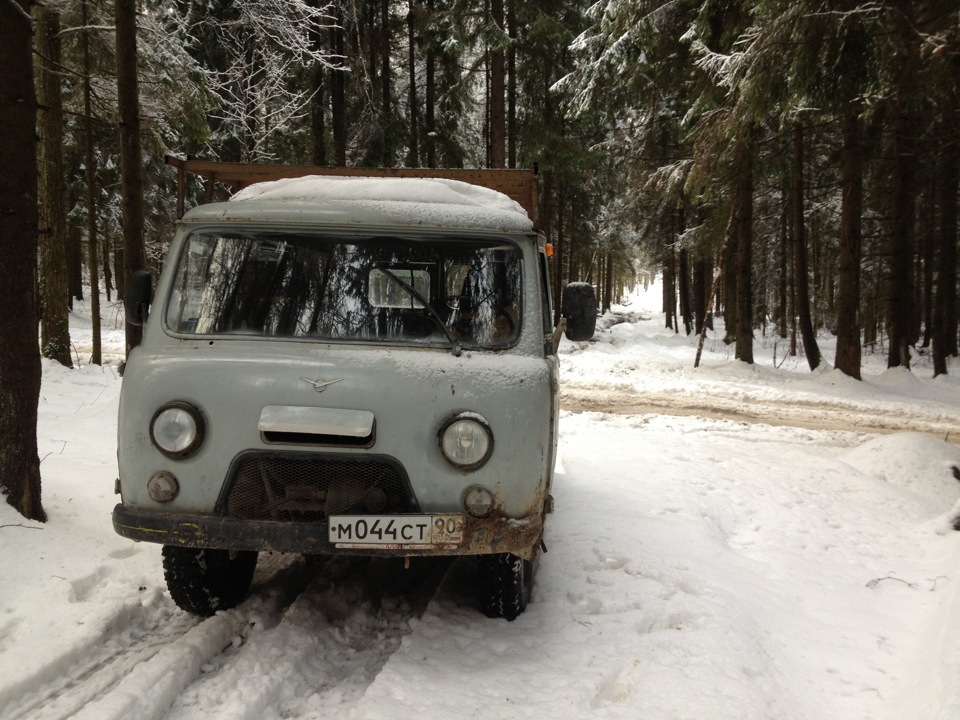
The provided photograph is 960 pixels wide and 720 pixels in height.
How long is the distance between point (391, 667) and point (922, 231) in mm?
26175

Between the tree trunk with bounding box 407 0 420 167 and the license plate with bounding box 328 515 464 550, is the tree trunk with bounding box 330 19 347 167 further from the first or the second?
the license plate with bounding box 328 515 464 550

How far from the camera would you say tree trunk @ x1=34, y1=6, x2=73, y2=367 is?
1113 cm

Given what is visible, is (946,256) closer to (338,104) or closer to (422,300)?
(338,104)

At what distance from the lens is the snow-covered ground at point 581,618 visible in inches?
119

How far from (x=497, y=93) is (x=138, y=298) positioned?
1385cm

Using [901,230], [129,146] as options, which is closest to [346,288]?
[129,146]

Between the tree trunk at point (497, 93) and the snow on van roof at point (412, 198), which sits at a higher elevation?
Answer: the tree trunk at point (497, 93)

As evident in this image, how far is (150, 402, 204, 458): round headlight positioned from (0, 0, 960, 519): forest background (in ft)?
Answer: 5.93

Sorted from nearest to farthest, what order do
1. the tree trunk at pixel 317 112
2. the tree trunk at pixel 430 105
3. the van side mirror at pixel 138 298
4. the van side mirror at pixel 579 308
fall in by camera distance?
1. the van side mirror at pixel 138 298
2. the van side mirror at pixel 579 308
3. the tree trunk at pixel 317 112
4. the tree trunk at pixel 430 105

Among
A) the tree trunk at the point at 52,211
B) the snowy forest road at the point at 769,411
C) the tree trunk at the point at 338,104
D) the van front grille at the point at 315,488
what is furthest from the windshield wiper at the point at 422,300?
the tree trunk at the point at 338,104

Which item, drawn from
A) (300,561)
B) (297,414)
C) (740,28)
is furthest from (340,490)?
(740,28)

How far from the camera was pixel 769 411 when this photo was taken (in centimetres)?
1149

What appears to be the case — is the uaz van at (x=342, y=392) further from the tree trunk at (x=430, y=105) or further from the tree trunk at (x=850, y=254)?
the tree trunk at (x=430, y=105)

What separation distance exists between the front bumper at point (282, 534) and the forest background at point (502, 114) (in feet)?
6.16
